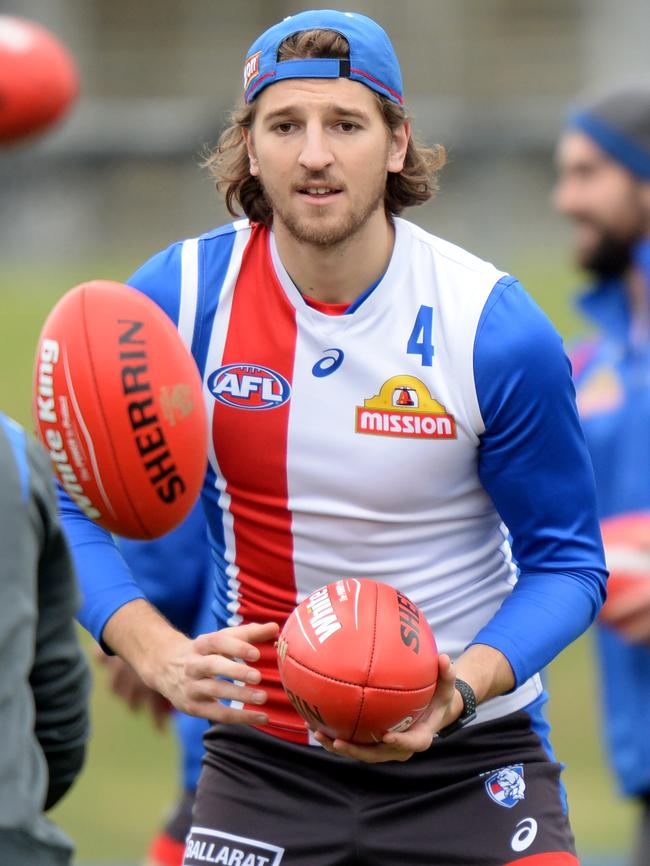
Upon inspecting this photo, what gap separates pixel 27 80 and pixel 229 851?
4.55 m

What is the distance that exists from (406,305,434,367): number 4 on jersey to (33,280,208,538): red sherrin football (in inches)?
19.6

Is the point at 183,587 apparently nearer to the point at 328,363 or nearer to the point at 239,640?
the point at 328,363

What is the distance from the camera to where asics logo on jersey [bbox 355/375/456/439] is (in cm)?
377

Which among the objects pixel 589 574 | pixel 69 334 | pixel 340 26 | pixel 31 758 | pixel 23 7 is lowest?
pixel 31 758

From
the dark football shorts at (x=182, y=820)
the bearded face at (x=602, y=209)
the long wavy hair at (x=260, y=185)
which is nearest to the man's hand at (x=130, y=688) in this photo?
the dark football shorts at (x=182, y=820)

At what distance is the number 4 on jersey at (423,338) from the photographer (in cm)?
379

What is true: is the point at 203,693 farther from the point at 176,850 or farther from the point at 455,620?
the point at 176,850

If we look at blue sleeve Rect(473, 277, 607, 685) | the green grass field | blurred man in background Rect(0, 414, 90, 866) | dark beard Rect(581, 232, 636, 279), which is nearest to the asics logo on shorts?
blue sleeve Rect(473, 277, 607, 685)

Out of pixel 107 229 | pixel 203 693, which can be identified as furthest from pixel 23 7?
pixel 203 693

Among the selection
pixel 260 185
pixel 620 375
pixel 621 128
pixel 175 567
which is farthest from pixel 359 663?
pixel 621 128

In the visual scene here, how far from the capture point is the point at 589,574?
151 inches

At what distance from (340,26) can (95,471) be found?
1.11m

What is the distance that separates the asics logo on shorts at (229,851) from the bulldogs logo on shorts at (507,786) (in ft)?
1.50

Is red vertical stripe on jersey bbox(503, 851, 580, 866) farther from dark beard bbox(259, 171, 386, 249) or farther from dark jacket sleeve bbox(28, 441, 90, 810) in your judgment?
dark beard bbox(259, 171, 386, 249)
